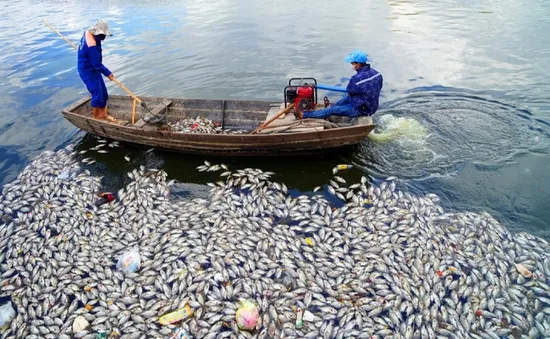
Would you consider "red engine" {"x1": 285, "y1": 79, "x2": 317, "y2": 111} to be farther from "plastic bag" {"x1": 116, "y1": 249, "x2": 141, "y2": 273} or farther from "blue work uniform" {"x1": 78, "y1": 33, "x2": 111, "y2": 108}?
"plastic bag" {"x1": 116, "y1": 249, "x2": 141, "y2": 273}

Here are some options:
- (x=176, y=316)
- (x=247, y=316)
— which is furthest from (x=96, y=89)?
(x=247, y=316)

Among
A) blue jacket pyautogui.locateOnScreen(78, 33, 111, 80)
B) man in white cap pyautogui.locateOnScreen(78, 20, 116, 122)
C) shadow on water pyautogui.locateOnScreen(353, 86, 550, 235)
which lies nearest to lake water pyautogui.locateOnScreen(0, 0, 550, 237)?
shadow on water pyautogui.locateOnScreen(353, 86, 550, 235)

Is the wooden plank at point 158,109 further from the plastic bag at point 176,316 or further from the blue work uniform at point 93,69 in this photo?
the plastic bag at point 176,316

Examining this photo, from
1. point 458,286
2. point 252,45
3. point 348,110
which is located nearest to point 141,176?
point 348,110

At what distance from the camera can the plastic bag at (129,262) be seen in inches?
242

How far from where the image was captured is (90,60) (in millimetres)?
9117

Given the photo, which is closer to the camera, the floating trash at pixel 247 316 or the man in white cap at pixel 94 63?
the floating trash at pixel 247 316

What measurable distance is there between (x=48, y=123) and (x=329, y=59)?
37.8ft

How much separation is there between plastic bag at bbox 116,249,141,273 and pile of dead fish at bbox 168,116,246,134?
4443 millimetres

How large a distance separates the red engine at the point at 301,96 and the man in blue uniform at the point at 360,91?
0.41 metres

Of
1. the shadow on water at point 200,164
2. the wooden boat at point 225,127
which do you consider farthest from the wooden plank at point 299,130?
the shadow on water at point 200,164

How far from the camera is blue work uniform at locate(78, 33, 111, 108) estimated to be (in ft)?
29.5

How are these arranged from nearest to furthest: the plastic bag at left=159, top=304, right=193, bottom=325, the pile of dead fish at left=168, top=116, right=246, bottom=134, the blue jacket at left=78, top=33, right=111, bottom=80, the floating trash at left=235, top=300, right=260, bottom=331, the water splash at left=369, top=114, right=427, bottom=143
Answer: the floating trash at left=235, top=300, right=260, bottom=331 < the plastic bag at left=159, top=304, right=193, bottom=325 < the blue jacket at left=78, top=33, right=111, bottom=80 < the water splash at left=369, top=114, right=427, bottom=143 < the pile of dead fish at left=168, top=116, right=246, bottom=134

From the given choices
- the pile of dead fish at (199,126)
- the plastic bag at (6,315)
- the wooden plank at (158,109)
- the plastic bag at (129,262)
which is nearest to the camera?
the plastic bag at (6,315)
